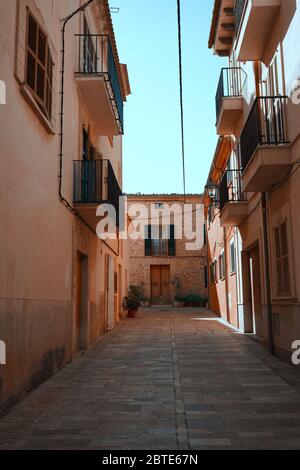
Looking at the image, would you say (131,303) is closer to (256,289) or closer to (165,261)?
(256,289)

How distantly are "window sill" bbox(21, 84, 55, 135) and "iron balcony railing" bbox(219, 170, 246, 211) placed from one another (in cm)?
643

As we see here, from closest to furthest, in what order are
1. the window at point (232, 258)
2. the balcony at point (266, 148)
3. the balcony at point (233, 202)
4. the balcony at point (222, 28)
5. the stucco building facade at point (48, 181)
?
the stucco building facade at point (48, 181), the balcony at point (266, 148), the balcony at point (233, 202), the balcony at point (222, 28), the window at point (232, 258)

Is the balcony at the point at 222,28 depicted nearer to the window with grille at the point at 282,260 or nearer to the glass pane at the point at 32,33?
the window with grille at the point at 282,260

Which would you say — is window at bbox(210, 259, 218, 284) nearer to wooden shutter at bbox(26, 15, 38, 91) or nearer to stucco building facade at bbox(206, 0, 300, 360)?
stucco building facade at bbox(206, 0, 300, 360)

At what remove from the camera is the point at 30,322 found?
261 inches

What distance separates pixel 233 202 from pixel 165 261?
21521 millimetres

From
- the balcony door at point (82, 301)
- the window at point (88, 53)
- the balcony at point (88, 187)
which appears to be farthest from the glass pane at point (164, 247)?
the balcony at point (88, 187)

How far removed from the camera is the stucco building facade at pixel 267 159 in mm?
8242

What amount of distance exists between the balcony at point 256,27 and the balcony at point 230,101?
8.12ft

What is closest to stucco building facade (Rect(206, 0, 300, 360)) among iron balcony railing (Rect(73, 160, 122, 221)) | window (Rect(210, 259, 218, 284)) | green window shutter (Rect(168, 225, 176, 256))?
iron balcony railing (Rect(73, 160, 122, 221))

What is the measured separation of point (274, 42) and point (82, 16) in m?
4.80

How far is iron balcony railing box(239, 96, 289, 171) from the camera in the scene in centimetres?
856

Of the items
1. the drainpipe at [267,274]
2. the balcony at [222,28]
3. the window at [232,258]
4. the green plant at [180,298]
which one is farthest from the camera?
the green plant at [180,298]

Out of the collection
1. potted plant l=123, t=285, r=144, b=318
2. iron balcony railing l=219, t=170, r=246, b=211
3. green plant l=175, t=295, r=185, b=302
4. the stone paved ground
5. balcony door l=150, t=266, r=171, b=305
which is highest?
iron balcony railing l=219, t=170, r=246, b=211
